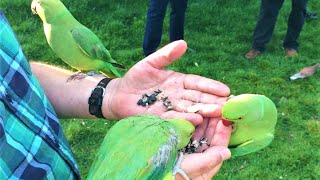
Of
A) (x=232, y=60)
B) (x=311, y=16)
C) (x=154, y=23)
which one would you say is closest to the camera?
(x=154, y=23)

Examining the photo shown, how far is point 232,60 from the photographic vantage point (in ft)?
15.0

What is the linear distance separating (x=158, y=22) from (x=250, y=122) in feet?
8.95

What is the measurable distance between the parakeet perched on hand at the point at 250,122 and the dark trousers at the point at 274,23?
2763mm

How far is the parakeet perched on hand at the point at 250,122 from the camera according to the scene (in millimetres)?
1812

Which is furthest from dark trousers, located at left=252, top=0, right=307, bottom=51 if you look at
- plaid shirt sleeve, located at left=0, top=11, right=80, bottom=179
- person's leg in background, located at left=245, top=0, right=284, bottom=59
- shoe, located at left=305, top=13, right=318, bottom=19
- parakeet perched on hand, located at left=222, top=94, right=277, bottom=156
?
Answer: plaid shirt sleeve, located at left=0, top=11, right=80, bottom=179

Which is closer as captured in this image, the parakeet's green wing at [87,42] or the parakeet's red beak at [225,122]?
the parakeet's red beak at [225,122]

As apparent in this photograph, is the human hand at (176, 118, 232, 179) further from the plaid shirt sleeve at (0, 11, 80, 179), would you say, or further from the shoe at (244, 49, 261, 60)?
the shoe at (244, 49, 261, 60)

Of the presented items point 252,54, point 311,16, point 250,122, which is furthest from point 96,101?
point 311,16

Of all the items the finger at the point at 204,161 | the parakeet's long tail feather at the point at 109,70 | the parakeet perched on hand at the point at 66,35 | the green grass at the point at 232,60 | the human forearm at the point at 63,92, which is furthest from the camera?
the green grass at the point at 232,60

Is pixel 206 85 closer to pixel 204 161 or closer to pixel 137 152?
pixel 204 161

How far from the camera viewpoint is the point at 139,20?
5.27 meters

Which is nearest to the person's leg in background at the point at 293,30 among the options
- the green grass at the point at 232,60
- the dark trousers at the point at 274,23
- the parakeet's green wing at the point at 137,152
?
the dark trousers at the point at 274,23

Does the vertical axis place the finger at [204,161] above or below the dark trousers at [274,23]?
above

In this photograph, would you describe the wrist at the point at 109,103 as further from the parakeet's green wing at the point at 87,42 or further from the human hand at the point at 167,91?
the parakeet's green wing at the point at 87,42
